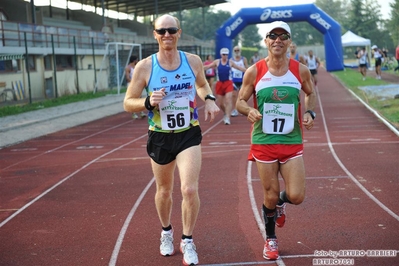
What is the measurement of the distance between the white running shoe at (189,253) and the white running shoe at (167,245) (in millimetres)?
205

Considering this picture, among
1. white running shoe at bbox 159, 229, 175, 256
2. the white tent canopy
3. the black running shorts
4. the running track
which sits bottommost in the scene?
the running track

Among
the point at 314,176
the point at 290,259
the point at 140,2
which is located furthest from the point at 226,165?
the point at 140,2

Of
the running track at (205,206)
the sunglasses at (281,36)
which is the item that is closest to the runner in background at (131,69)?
the running track at (205,206)

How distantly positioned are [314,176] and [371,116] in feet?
29.2

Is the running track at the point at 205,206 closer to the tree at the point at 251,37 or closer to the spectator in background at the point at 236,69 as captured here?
the spectator in background at the point at 236,69

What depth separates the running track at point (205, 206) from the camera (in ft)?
18.1

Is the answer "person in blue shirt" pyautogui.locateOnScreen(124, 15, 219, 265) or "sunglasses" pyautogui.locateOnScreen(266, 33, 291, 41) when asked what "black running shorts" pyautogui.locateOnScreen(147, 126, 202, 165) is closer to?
"person in blue shirt" pyautogui.locateOnScreen(124, 15, 219, 265)

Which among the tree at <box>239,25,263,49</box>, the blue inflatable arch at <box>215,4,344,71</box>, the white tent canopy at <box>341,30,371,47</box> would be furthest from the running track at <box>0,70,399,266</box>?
the tree at <box>239,25,263,49</box>

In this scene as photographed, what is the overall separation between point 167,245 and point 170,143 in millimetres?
923

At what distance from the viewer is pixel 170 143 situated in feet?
17.2

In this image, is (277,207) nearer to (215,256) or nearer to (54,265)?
(215,256)

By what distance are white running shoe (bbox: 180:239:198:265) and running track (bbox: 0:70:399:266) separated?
12cm

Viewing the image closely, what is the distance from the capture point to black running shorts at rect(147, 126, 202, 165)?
5.22 metres

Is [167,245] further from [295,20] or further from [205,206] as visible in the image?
[295,20]
